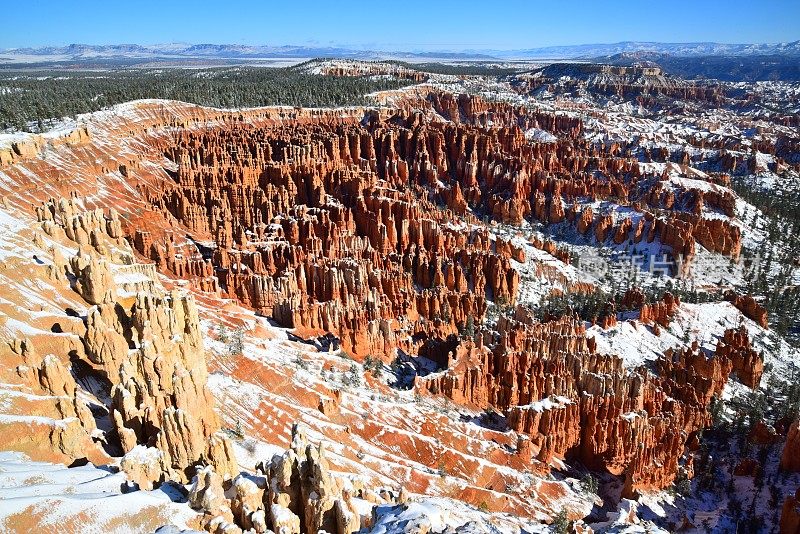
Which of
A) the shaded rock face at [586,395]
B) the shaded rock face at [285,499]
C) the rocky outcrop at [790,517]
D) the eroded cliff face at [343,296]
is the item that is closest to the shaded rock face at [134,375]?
the eroded cliff face at [343,296]

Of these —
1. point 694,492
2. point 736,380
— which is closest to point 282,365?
point 694,492

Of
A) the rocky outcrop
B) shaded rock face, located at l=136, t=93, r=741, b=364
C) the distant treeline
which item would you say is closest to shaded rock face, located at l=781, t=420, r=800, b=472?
the rocky outcrop

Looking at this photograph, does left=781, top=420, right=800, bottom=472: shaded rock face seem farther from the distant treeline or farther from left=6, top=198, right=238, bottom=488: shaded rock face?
the distant treeline

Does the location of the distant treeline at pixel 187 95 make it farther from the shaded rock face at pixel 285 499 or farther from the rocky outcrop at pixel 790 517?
the rocky outcrop at pixel 790 517

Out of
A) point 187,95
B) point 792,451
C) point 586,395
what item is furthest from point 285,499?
point 187,95

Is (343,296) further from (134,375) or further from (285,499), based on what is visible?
(285,499)
